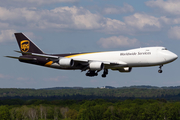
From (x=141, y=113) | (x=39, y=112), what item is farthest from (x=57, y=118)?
(x=141, y=113)

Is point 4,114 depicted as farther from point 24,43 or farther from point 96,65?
point 96,65

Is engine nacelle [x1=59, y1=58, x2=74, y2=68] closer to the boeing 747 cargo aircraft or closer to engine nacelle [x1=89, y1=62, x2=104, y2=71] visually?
the boeing 747 cargo aircraft

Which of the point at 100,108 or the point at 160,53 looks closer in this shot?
the point at 160,53

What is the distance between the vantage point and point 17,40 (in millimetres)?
85312

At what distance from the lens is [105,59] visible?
72312 millimetres

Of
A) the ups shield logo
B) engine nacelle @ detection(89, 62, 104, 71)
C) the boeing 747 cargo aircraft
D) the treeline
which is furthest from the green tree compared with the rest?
engine nacelle @ detection(89, 62, 104, 71)

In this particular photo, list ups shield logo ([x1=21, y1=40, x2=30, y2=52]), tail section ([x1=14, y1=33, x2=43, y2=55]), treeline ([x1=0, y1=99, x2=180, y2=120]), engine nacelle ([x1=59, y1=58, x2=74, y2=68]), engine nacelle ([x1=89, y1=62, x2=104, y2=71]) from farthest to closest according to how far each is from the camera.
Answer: treeline ([x1=0, y1=99, x2=180, y2=120])
ups shield logo ([x1=21, y1=40, x2=30, y2=52])
tail section ([x1=14, y1=33, x2=43, y2=55])
engine nacelle ([x1=59, y1=58, x2=74, y2=68])
engine nacelle ([x1=89, y1=62, x2=104, y2=71])

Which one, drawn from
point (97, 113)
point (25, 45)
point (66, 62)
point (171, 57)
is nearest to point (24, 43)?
point (25, 45)

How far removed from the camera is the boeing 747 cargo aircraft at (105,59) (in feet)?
220

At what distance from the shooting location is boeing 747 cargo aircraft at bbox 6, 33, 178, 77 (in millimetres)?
67188

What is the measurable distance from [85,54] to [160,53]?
18354mm

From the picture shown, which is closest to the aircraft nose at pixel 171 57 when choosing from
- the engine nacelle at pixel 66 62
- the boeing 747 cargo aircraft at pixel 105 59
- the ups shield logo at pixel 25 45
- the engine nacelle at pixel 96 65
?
the boeing 747 cargo aircraft at pixel 105 59

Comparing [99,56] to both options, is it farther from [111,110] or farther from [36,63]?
[111,110]

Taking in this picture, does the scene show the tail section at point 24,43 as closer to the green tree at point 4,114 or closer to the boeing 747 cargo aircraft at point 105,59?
the boeing 747 cargo aircraft at point 105,59
